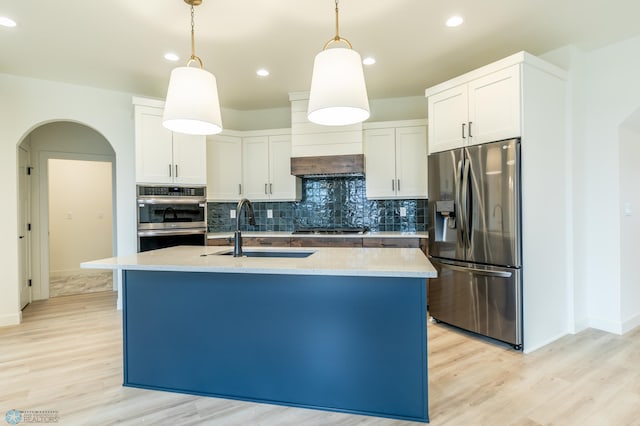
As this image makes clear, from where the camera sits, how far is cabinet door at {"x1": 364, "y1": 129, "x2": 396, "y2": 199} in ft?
14.0

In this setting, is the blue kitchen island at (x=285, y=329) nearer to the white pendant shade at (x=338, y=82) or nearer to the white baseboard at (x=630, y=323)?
the white pendant shade at (x=338, y=82)

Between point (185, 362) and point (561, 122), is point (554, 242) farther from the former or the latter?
point (185, 362)

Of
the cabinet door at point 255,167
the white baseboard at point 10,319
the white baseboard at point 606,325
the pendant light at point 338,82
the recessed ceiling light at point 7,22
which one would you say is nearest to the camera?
the pendant light at point 338,82

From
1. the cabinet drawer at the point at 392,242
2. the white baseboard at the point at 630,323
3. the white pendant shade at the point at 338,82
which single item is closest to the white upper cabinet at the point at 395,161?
the cabinet drawer at the point at 392,242

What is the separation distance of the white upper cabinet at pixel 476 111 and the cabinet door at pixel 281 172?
1.88 meters

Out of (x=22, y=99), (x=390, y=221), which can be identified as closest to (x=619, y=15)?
(x=390, y=221)

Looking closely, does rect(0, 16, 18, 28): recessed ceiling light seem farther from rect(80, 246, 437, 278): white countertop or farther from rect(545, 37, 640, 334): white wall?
rect(545, 37, 640, 334): white wall

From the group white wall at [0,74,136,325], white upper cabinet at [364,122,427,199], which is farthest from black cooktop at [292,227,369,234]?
white wall at [0,74,136,325]

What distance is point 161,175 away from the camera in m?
3.92

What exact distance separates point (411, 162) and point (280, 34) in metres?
2.17

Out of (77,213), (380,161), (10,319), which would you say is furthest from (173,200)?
(77,213)

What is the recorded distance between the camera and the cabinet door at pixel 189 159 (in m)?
4.02

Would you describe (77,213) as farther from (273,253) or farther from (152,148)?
(273,253)

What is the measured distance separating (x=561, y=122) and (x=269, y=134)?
3.23m
